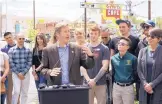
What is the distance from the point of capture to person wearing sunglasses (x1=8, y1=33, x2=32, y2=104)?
6.91m

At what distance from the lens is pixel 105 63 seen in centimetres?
582

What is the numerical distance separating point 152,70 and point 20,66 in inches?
120

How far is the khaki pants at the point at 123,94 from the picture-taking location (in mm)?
5484

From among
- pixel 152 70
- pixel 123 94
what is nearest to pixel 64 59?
pixel 152 70

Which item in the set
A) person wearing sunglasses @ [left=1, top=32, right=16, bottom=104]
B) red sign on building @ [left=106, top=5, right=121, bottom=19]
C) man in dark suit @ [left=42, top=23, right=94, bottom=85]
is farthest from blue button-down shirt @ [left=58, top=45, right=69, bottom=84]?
red sign on building @ [left=106, top=5, right=121, bottom=19]

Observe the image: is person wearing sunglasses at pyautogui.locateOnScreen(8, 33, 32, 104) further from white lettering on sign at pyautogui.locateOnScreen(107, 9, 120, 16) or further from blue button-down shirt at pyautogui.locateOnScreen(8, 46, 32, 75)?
white lettering on sign at pyautogui.locateOnScreen(107, 9, 120, 16)

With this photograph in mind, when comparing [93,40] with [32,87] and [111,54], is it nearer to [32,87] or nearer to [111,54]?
[111,54]

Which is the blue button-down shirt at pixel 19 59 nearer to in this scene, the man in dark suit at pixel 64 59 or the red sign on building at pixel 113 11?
the man in dark suit at pixel 64 59

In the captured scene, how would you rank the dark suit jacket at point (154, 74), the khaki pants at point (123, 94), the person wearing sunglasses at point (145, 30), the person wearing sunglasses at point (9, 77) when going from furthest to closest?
the person wearing sunglasses at point (9, 77) → the person wearing sunglasses at point (145, 30) → the khaki pants at point (123, 94) → the dark suit jacket at point (154, 74)

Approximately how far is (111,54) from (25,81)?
209 centimetres

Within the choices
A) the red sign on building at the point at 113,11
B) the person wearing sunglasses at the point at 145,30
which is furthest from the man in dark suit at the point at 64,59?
the red sign on building at the point at 113,11

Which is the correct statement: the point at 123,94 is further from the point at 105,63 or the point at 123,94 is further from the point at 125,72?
the point at 105,63

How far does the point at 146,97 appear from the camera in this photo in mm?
5223

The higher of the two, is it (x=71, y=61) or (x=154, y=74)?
(x=71, y=61)
